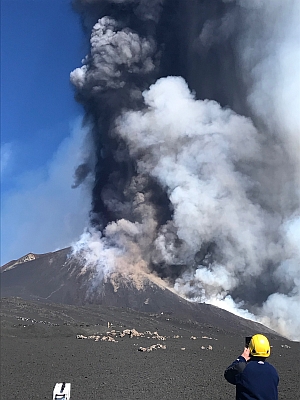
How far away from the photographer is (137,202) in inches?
1785

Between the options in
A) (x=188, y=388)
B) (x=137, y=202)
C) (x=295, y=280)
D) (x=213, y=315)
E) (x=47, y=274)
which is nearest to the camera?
(x=188, y=388)

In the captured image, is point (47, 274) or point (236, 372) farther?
point (47, 274)

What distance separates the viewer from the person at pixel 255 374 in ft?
11.2

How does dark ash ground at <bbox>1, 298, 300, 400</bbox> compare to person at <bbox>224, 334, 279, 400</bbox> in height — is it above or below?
below

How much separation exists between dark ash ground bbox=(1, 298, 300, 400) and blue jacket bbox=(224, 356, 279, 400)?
7.01 metres

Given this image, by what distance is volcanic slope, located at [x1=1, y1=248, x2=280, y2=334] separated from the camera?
1474 inches

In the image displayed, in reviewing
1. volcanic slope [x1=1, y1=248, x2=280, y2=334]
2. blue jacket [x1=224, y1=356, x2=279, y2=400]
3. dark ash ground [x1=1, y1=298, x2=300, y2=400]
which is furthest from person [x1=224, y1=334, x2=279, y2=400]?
volcanic slope [x1=1, y1=248, x2=280, y2=334]

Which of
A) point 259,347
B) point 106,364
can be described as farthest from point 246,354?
point 106,364

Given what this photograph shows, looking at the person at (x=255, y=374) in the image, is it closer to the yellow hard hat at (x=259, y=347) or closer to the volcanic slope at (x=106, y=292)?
the yellow hard hat at (x=259, y=347)

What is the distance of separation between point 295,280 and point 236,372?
41.5 metres

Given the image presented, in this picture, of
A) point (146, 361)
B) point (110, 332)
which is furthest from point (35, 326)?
point (146, 361)

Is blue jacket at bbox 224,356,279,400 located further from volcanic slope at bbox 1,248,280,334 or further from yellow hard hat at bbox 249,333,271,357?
volcanic slope at bbox 1,248,280,334

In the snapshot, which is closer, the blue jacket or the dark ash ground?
the blue jacket

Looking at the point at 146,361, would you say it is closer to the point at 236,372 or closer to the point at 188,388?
the point at 188,388
